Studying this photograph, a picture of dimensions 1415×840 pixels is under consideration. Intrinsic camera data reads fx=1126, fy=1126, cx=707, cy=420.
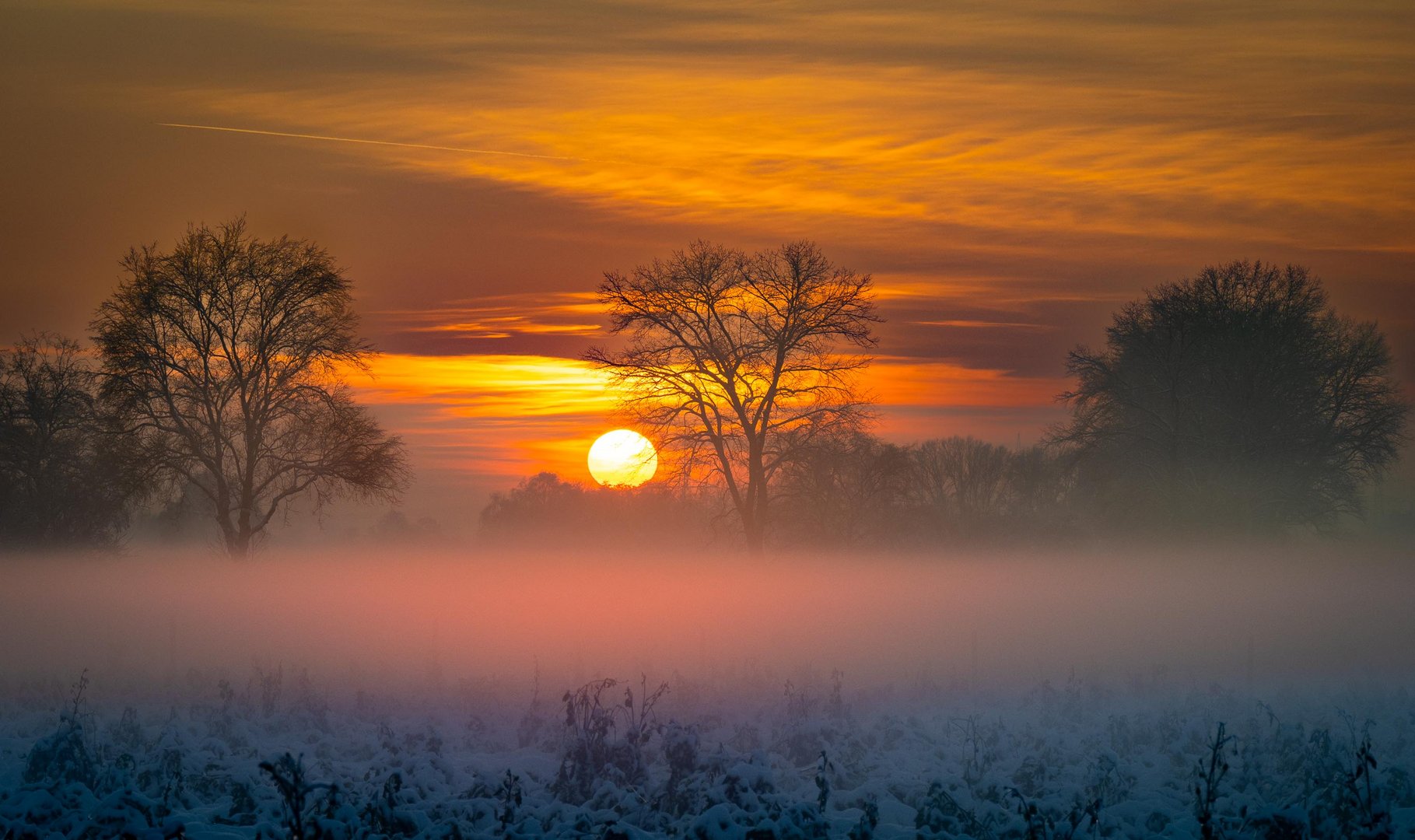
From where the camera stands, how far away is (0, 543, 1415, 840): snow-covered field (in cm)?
886

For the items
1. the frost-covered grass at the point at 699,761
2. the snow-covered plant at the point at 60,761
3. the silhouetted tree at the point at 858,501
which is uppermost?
the silhouetted tree at the point at 858,501

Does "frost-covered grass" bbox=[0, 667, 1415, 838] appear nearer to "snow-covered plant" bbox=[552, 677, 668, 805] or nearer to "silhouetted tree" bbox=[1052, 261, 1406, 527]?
"snow-covered plant" bbox=[552, 677, 668, 805]

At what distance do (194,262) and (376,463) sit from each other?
→ 5570 millimetres

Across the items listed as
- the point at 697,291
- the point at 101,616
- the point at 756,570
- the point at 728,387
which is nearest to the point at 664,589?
the point at 756,570

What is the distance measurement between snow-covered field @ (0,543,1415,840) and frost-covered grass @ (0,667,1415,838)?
0.12ft

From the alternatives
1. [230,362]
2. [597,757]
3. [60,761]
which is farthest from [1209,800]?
[230,362]

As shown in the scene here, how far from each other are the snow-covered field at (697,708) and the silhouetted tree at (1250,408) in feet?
8.15

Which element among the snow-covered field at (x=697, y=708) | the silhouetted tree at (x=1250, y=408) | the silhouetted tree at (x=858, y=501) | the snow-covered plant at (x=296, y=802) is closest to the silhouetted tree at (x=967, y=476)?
the silhouetted tree at (x=858, y=501)

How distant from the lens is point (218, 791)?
10.0m

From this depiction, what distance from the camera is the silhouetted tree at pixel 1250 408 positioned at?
27.7m

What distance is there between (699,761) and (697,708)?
356 cm

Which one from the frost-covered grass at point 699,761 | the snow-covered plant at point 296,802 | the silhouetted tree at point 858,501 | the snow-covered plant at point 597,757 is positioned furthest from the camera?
the silhouetted tree at point 858,501

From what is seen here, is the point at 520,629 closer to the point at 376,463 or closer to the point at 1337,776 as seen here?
the point at 376,463

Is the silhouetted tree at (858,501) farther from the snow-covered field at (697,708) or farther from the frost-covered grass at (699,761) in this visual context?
the frost-covered grass at (699,761)
